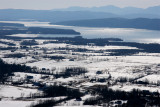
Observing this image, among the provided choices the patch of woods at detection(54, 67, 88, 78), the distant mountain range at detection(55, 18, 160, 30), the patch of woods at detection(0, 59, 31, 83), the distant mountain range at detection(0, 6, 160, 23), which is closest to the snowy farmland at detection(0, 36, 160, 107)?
the patch of woods at detection(54, 67, 88, 78)

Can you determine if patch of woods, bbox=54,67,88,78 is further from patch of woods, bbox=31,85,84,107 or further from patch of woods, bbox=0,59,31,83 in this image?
patch of woods, bbox=31,85,84,107

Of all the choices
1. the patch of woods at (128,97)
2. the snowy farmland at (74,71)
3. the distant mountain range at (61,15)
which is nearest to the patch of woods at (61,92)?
the snowy farmland at (74,71)

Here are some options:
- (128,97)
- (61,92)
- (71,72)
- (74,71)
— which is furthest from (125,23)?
(128,97)

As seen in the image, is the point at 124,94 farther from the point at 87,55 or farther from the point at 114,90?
the point at 87,55

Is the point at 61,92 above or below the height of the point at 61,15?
below

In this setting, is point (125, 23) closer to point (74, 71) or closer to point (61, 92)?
point (74, 71)

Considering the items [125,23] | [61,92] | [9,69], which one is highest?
[125,23]

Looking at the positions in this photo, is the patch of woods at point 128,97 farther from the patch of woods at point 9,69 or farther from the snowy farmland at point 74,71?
the patch of woods at point 9,69

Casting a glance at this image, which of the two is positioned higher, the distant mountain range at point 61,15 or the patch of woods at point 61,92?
the distant mountain range at point 61,15

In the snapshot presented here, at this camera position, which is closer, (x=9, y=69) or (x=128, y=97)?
(x=128, y=97)
